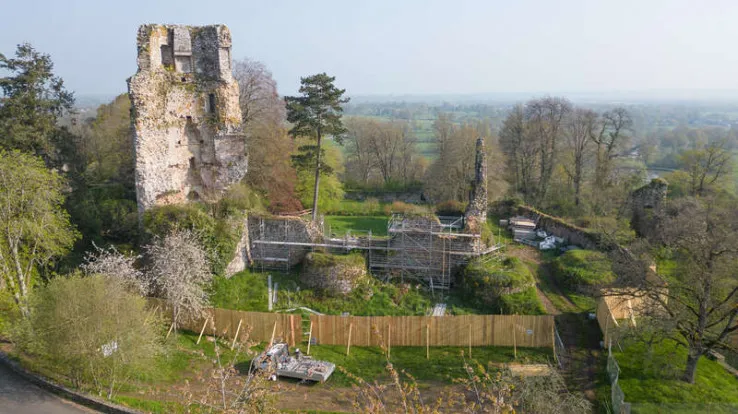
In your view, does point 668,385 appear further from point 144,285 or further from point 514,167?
point 514,167

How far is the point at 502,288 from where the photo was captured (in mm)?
18719

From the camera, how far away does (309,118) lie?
23.6 m

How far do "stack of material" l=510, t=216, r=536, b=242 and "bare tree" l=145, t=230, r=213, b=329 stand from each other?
1591 cm

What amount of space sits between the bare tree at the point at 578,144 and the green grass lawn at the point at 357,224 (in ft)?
46.5

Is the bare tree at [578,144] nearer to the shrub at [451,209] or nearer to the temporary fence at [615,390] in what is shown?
the shrub at [451,209]

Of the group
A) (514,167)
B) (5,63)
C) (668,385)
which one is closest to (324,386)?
(668,385)

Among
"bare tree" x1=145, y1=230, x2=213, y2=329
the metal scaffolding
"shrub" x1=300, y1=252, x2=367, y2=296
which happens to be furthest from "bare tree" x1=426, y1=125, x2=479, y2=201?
"bare tree" x1=145, y1=230, x2=213, y2=329

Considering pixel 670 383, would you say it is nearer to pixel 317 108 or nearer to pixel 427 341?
pixel 427 341

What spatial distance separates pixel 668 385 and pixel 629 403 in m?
2.17

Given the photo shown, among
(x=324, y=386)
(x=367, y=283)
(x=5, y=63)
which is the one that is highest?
(x=5, y=63)

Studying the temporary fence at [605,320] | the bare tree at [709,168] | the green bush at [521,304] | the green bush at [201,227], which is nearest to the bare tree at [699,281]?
the temporary fence at [605,320]

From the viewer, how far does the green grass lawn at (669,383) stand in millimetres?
12438

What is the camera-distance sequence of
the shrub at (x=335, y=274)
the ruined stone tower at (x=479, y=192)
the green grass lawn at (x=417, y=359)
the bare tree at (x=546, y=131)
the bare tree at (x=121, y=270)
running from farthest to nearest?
the bare tree at (x=546, y=131) → the ruined stone tower at (x=479, y=192) → the shrub at (x=335, y=274) → the bare tree at (x=121, y=270) → the green grass lawn at (x=417, y=359)

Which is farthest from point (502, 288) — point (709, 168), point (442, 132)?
point (442, 132)
